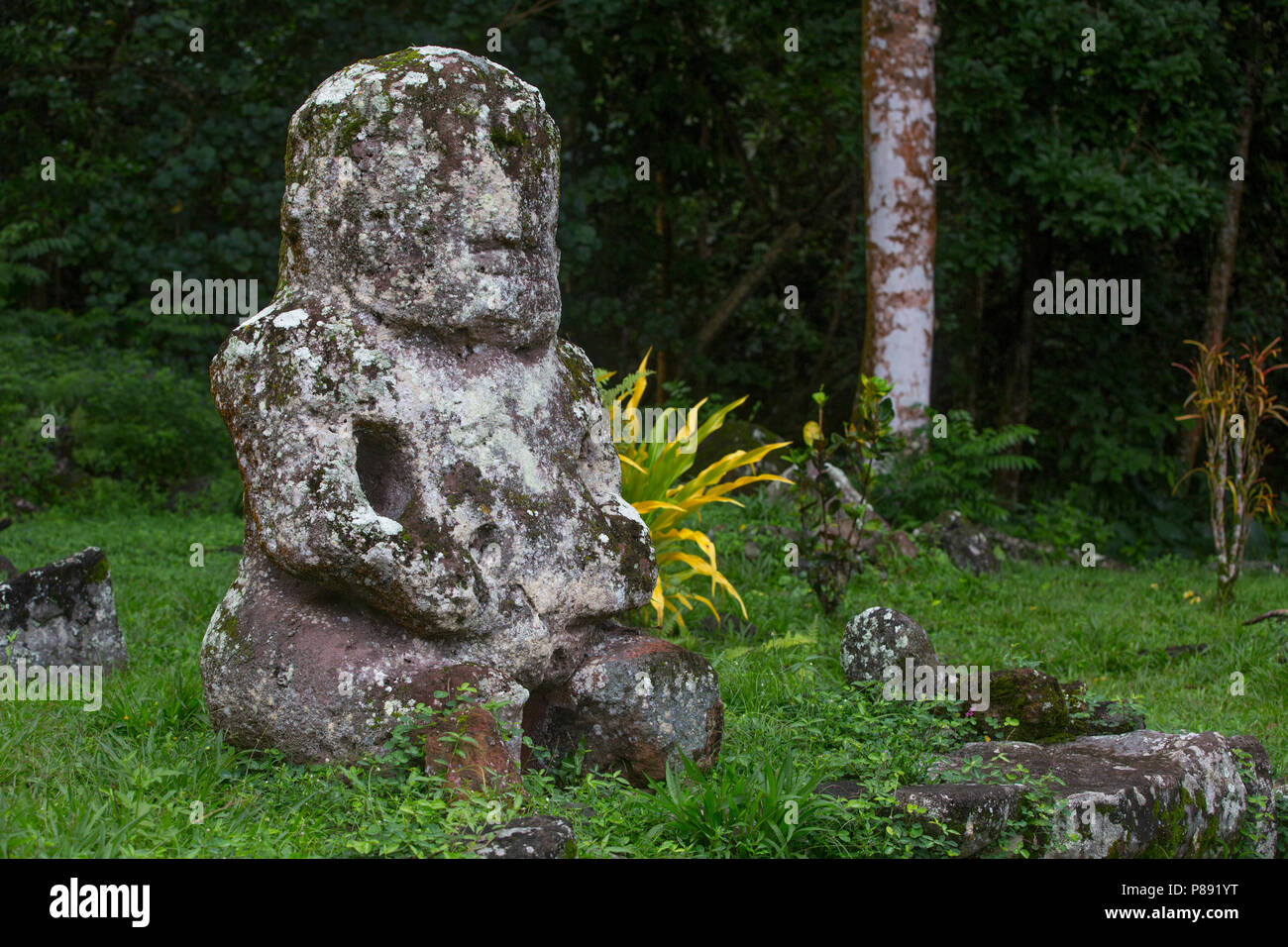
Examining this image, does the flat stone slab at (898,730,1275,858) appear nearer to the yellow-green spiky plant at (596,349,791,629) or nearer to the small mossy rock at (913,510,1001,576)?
the yellow-green spiky plant at (596,349,791,629)

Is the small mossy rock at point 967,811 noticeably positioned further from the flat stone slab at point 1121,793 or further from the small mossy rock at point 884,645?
the small mossy rock at point 884,645

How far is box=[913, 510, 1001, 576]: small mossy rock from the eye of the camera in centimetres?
821

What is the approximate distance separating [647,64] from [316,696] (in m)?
10.4

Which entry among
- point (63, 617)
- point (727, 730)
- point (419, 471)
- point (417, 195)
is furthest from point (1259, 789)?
point (63, 617)

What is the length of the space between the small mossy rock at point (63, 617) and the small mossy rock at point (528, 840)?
109 inches

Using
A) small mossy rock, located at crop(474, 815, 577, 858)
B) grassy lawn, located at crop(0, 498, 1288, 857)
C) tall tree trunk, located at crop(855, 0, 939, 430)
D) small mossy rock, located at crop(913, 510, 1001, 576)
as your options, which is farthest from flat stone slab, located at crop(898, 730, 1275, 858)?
tall tree trunk, located at crop(855, 0, 939, 430)

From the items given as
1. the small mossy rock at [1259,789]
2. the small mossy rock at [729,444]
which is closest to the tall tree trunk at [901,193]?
the small mossy rock at [729,444]

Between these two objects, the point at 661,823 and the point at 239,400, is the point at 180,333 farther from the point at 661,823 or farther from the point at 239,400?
the point at 661,823

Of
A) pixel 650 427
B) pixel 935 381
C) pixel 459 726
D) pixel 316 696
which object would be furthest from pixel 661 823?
pixel 935 381

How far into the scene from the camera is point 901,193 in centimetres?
930

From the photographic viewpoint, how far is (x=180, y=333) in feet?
37.0

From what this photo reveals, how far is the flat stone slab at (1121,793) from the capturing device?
3.42m

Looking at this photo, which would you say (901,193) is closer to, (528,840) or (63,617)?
(63,617)

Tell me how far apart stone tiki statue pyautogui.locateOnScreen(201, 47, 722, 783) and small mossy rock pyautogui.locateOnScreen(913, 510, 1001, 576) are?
4.65m
